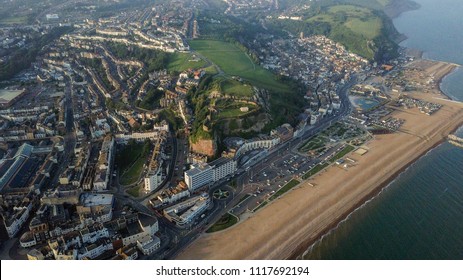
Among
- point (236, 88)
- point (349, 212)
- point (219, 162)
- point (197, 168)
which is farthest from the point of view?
point (236, 88)

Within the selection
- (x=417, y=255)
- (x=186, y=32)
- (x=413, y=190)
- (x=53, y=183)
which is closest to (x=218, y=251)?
(x=417, y=255)

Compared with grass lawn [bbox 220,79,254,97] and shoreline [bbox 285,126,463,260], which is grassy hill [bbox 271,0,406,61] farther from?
shoreline [bbox 285,126,463,260]

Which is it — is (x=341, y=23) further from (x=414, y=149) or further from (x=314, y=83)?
(x=414, y=149)

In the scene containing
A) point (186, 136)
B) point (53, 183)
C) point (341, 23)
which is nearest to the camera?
point (53, 183)

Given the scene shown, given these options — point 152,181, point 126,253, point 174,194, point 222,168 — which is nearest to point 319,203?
point 222,168

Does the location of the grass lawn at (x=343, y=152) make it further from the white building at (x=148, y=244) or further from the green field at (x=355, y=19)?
the green field at (x=355, y=19)

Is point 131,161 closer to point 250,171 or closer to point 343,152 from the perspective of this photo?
point 250,171
